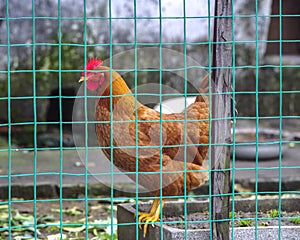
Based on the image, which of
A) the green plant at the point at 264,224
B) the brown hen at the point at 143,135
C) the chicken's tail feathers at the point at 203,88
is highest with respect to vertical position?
the chicken's tail feathers at the point at 203,88

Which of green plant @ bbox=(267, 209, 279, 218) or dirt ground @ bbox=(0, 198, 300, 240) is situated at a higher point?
green plant @ bbox=(267, 209, 279, 218)

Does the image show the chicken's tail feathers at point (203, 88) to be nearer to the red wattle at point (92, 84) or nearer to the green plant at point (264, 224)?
the red wattle at point (92, 84)

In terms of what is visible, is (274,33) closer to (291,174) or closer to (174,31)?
(174,31)

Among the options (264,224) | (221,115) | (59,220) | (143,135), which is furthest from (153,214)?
(59,220)

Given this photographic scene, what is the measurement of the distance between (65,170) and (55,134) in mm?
1812

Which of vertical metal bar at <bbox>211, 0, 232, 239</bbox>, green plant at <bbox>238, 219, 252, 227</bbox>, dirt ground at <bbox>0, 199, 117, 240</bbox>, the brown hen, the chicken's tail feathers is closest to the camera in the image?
vertical metal bar at <bbox>211, 0, 232, 239</bbox>

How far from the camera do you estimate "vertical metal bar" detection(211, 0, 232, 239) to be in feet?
10.7

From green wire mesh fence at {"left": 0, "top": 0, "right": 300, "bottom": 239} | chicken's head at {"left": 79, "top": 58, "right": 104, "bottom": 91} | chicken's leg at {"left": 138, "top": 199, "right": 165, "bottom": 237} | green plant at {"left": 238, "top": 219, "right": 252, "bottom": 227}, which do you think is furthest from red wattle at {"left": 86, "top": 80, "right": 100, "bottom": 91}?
green wire mesh fence at {"left": 0, "top": 0, "right": 300, "bottom": 239}

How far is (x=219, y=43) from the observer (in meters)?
3.25

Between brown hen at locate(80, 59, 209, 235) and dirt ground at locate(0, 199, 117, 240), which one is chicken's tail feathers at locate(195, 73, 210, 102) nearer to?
brown hen at locate(80, 59, 209, 235)

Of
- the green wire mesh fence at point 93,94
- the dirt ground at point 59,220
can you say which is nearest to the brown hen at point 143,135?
the dirt ground at point 59,220

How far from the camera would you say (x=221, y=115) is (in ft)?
10.9

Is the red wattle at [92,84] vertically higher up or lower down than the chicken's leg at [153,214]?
higher up

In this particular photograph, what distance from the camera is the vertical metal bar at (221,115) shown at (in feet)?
10.7
